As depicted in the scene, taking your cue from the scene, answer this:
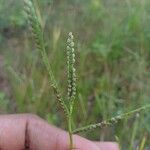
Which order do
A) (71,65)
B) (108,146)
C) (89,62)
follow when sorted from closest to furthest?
(71,65) → (108,146) → (89,62)

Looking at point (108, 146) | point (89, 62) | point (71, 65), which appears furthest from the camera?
point (89, 62)

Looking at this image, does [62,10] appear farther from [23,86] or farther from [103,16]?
[23,86]

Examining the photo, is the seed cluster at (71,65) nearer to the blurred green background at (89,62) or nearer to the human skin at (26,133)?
the human skin at (26,133)

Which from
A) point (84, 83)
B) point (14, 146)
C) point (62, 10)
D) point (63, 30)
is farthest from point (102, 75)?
point (14, 146)

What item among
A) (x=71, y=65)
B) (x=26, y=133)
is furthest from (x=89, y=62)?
(x=71, y=65)

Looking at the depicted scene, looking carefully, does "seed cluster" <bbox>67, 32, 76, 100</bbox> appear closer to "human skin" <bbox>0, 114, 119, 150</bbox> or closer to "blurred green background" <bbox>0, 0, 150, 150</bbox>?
"human skin" <bbox>0, 114, 119, 150</bbox>

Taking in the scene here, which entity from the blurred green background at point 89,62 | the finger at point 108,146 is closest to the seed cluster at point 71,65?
the finger at point 108,146

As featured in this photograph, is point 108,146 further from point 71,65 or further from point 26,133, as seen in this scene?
point 71,65

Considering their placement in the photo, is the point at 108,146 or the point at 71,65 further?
the point at 108,146
